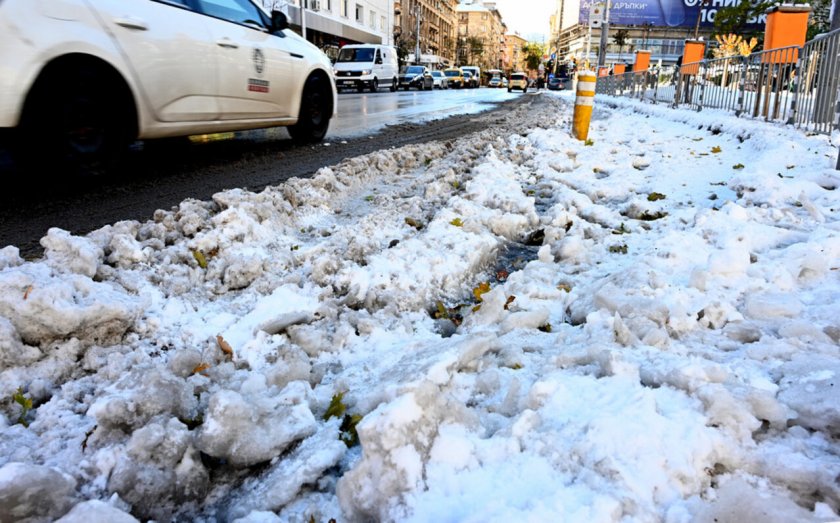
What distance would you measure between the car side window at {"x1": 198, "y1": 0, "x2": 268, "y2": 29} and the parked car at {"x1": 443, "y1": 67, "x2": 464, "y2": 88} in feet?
155

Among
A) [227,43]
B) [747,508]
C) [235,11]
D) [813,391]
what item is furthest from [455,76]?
[747,508]

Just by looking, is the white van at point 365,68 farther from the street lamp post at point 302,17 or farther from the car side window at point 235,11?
the car side window at point 235,11

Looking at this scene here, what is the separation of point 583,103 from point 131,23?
6553 millimetres

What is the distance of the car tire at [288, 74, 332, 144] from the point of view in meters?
6.74

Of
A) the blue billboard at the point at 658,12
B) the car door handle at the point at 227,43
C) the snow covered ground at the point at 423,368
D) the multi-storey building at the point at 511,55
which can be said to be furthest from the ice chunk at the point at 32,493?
the multi-storey building at the point at 511,55

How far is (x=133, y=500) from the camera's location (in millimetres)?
1421

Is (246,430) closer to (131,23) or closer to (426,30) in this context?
(131,23)

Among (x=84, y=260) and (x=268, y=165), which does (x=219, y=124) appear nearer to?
(x=268, y=165)

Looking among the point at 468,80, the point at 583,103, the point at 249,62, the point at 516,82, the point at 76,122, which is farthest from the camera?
the point at 468,80

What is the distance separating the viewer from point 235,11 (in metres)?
5.45

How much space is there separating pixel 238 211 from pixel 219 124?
2386 millimetres

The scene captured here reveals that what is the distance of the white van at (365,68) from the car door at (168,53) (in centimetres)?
2429

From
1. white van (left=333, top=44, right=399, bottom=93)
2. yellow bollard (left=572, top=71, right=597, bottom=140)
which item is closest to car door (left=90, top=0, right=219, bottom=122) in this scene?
yellow bollard (left=572, top=71, right=597, bottom=140)

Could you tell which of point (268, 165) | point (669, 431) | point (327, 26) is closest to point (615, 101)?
point (268, 165)
